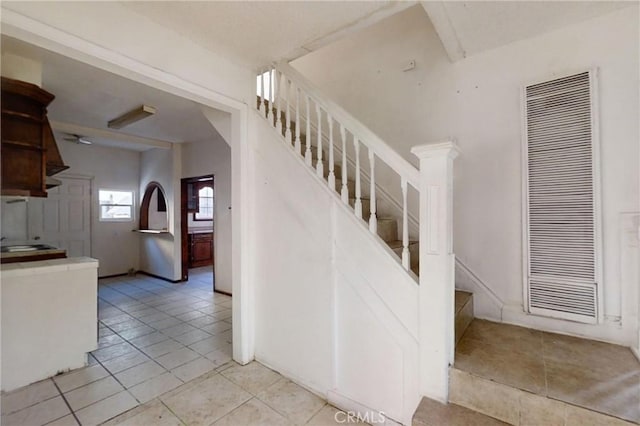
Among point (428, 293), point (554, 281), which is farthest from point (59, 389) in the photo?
point (554, 281)

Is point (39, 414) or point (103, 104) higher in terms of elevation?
point (103, 104)

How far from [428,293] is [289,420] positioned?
129 cm

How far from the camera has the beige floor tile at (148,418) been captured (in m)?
1.92

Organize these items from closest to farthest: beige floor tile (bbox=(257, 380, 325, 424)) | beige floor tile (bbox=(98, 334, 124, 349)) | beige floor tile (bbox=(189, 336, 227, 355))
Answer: beige floor tile (bbox=(257, 380, 325, 424))
beige floor tile (bbox=(189, 336, 227, 355))
beige floor tile (bbox=(98, 334, 124, 349))

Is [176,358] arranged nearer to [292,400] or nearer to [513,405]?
[292,400]

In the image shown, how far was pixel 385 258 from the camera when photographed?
1885mm

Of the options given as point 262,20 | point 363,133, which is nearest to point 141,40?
point 262,20

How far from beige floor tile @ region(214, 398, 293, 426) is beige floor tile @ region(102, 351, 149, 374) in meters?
1.30

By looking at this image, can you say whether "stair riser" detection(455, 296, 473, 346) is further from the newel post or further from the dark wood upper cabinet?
the dark wood upper cabinet

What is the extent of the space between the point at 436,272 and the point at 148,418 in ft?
7.05

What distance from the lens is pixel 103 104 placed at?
3.62 metres

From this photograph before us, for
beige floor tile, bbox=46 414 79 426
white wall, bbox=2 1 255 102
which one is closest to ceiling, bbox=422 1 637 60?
white wall, bbox=2 1 255 102

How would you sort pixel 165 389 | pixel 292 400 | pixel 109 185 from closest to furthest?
pixel 292 400
pixel 165 389
pixel 109 185

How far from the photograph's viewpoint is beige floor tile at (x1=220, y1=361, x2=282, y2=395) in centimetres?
234
